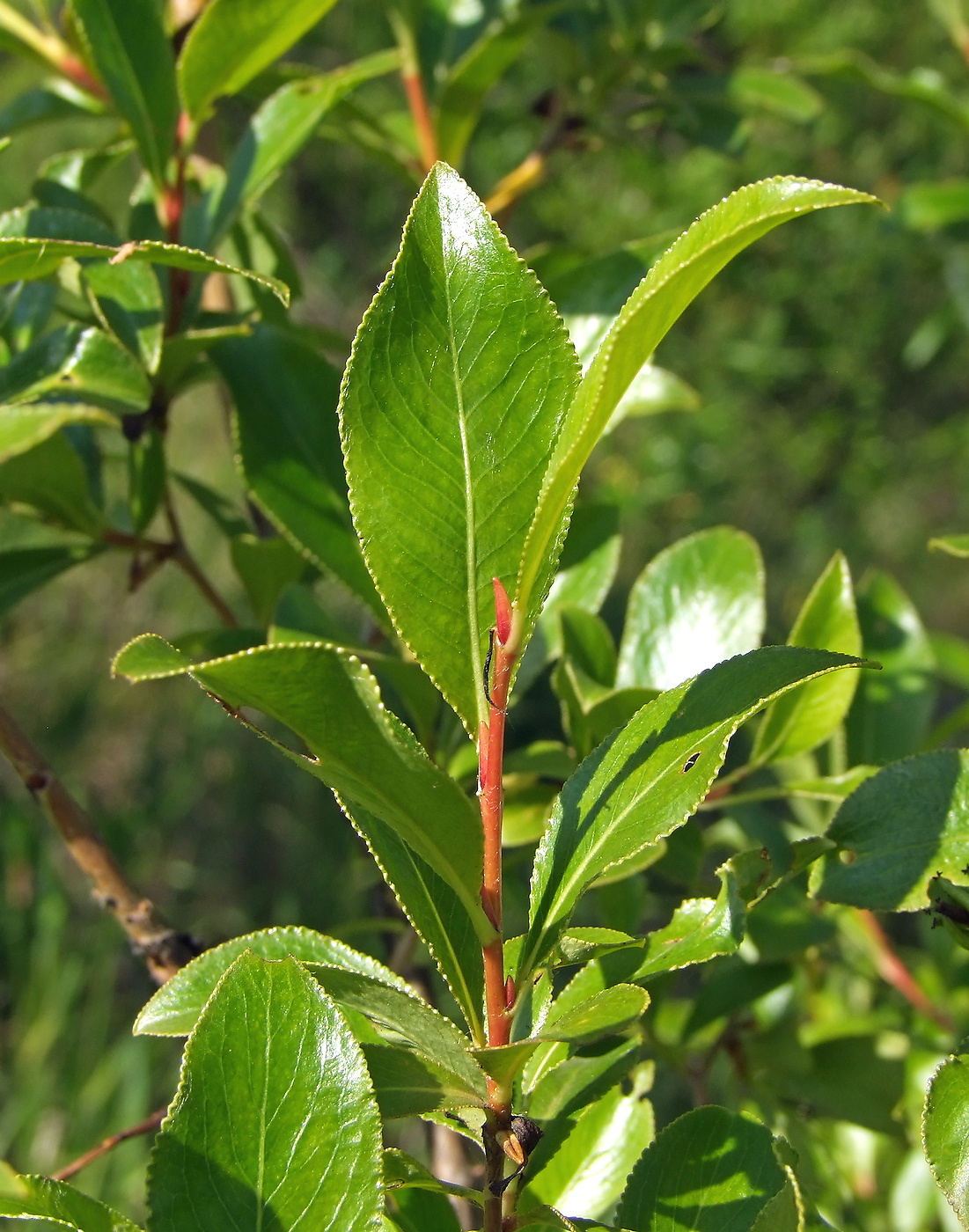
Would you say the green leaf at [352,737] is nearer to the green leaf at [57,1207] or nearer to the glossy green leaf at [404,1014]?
the glossy green leaf at [404,1014]

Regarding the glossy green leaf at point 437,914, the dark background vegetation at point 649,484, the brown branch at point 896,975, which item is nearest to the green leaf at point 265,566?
the glossy green leaf at point 437,914

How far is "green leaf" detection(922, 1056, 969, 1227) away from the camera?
418 millimetres

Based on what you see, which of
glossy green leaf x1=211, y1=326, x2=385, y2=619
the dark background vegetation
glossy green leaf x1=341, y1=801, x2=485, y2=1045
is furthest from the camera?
the dark background vegetation

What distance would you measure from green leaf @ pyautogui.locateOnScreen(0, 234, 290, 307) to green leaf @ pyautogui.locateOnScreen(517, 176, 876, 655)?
167 millimetres

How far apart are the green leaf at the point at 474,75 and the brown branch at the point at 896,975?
0.66 meters

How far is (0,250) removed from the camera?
0.46m

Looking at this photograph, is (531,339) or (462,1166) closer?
(531,339)

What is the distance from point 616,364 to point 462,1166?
59cm

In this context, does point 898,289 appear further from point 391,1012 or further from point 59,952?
point 391,1012

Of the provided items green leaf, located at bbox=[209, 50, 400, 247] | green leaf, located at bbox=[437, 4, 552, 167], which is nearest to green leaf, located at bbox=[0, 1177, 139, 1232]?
green leaf, located at bbox=[209, 50, 400, 247]

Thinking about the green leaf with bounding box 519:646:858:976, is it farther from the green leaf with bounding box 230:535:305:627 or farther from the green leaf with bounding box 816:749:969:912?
the green leaf with bounding box 230:535:305:627

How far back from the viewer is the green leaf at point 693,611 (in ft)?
2.15

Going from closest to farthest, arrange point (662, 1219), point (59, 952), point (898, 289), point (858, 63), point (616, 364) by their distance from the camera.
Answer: point (616, 364) < point (662, 1219) < point (858, 63) < point (59, 952) < point (898, 289)

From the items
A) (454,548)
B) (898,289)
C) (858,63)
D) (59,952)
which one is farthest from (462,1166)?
(898,289)
